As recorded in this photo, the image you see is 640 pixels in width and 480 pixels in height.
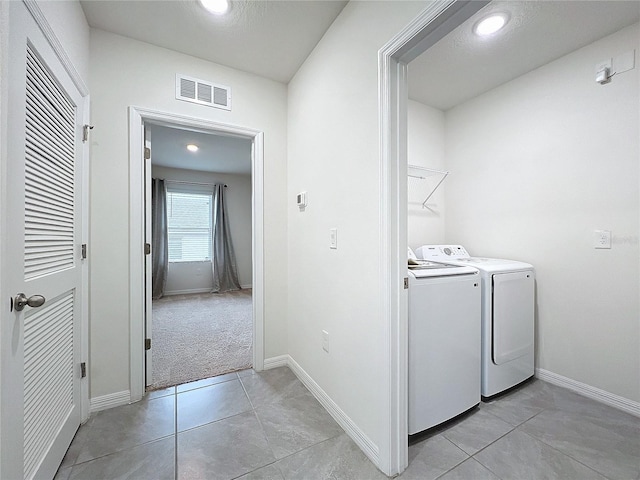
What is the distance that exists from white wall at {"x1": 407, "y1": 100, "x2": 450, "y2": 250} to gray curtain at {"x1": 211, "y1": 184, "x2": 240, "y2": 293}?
4.27 metres

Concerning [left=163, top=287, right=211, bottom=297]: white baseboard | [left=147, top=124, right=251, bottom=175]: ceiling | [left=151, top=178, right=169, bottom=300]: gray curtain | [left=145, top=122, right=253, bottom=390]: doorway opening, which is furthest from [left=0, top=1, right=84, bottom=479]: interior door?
[left=163, top=287, right=211, bottom=297]: white baseboard

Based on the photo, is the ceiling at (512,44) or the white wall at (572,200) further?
the white wall at (572,200)

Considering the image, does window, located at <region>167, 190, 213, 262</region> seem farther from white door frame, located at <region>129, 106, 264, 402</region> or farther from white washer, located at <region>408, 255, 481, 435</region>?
white washer, located at <region>408, 255, 481, 435</region>

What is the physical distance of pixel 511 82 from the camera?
237 cm

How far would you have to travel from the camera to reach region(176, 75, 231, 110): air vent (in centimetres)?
203

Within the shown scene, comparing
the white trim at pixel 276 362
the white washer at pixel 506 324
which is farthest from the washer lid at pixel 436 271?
the white trim at pixel 276 362

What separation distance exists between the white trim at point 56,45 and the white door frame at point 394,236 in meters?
1.47

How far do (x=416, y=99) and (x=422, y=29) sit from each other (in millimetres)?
1779

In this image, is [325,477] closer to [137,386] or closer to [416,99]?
[137,386]

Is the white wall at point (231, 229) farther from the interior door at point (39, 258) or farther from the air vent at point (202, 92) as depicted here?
the interior door at point (39, 258)

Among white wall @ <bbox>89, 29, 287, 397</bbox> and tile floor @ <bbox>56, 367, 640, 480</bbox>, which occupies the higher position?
white wall @ <bbox>89, 29, 287, 397</bbox>

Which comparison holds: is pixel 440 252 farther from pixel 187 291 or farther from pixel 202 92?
pixel 187 291

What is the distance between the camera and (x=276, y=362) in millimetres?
2379

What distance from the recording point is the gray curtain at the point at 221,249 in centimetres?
571
